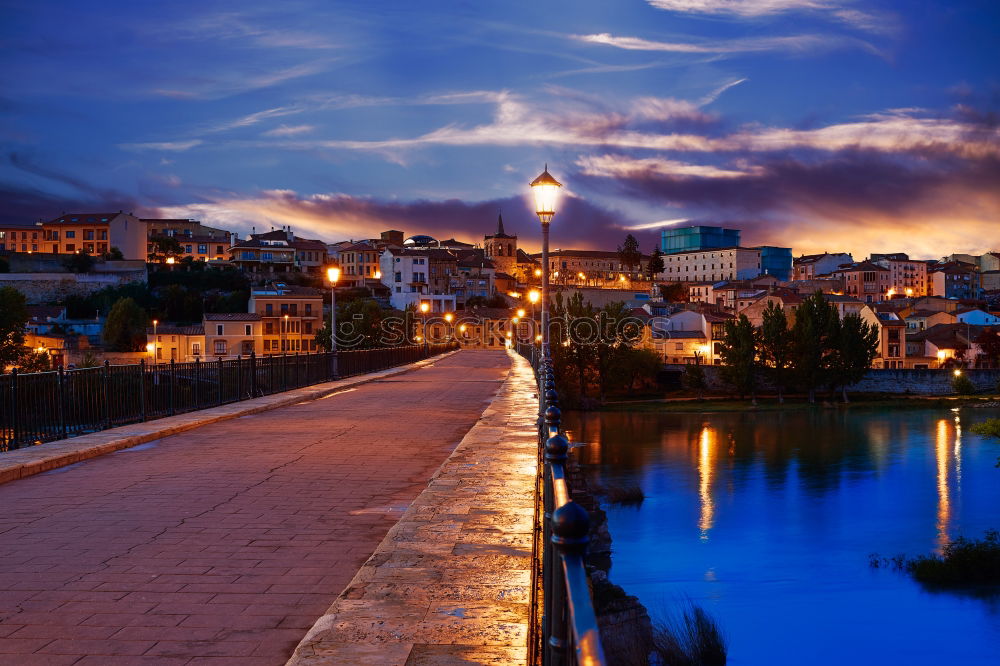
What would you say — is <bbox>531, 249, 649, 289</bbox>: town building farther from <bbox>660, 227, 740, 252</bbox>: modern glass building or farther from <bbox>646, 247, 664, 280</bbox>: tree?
<bbox>660, 227, 740, 252</bbox>: modern glass building

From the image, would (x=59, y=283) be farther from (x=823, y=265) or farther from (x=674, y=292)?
(x=823, y=265)

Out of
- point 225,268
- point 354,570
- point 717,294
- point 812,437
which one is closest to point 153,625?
point 354,570

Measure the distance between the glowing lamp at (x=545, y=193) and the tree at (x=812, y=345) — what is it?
2367 inches

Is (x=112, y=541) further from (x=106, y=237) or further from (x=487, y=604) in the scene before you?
(x=106, y=237)

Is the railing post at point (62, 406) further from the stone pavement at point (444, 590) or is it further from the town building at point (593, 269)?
the town building at point (593, 269)

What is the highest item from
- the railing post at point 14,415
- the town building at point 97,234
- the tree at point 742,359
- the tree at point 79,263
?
the town building at point 97,234

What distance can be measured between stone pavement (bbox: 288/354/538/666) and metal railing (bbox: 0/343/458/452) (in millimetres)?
6588

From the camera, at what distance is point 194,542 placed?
6.27 meters

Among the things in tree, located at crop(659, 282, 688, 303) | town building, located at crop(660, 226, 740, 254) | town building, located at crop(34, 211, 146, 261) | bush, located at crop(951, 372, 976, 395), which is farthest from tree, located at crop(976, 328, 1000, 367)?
town building, located at crop(34, 211, 146, 261)

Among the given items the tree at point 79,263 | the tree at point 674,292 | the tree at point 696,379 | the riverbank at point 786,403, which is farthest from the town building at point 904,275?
the tree at point 79,263

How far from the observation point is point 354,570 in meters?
5.56

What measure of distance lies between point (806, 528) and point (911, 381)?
50.6 m

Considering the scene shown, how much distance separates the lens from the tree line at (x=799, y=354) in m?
71.2

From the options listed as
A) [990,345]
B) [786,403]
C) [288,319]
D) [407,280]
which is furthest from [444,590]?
[407,280]
